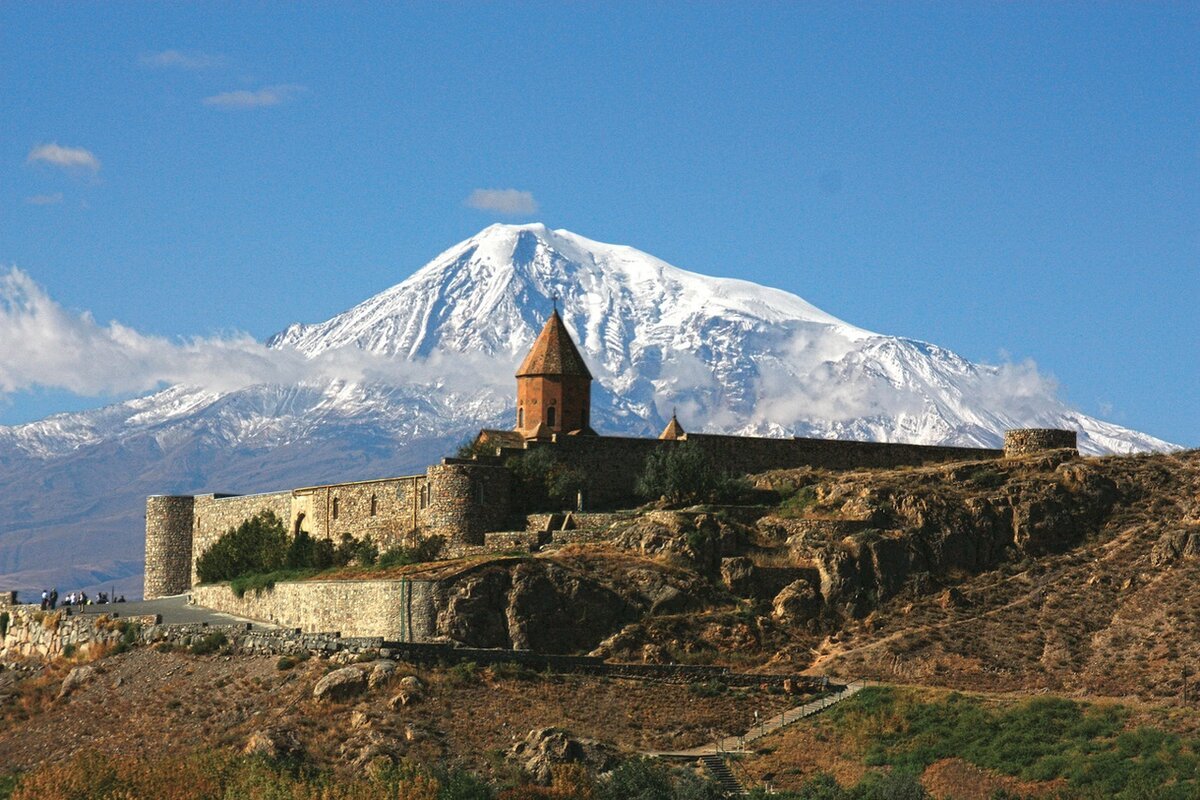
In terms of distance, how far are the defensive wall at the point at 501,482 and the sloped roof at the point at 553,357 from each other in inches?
130

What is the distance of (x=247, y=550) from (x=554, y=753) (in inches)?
1102

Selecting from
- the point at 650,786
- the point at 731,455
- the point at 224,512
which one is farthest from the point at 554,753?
the point at 224,512

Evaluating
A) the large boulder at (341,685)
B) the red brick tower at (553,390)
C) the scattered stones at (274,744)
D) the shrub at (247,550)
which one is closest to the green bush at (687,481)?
the red brick tower at (553,390)

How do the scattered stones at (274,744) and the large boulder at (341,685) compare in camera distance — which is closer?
the scattered stones at (274,744)

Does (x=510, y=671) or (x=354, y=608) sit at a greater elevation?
(x=354, y=608)

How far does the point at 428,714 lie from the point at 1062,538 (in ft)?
73.9

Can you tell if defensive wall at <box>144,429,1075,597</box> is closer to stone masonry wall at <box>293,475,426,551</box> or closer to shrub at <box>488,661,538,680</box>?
stone masonry wall at <box>293,475,426,551</box>

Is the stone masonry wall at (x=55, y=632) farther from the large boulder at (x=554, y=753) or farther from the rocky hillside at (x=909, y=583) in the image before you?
the large boulder at (x=554, y=753)

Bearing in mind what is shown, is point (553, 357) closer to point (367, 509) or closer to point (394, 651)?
point (367, 509)

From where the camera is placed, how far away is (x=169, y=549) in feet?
254

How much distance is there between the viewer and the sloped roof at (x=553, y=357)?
67.6 metres

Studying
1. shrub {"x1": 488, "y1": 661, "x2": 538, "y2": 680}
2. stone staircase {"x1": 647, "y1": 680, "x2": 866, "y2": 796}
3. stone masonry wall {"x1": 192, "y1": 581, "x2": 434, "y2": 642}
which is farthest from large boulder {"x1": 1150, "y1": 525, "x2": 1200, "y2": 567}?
stone masonry wall {"x1": 192, "y1": 581, "x2": 434, "y2": 642}

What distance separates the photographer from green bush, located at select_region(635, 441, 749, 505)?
6169 cm

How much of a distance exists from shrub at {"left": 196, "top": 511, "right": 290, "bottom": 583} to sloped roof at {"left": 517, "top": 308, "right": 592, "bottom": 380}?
1045 cm
